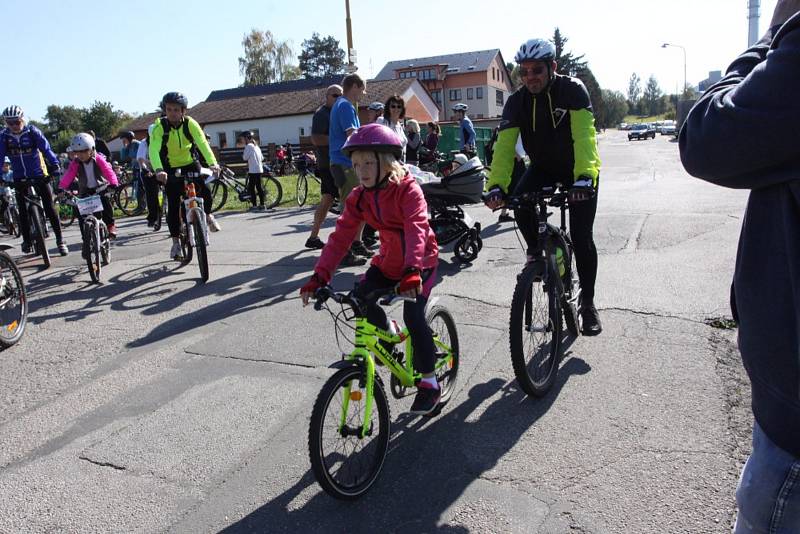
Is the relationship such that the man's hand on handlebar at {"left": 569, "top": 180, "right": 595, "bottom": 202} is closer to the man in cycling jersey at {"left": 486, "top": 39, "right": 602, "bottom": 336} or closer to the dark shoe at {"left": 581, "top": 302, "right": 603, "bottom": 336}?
the man in cycling jersey at {"left": 486, "top": 39, "right": 602, "bottom": 336}

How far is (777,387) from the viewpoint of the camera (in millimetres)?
1312

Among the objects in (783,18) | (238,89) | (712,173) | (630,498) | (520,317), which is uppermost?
(238,89)

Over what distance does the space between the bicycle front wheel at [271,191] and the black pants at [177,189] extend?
731 cm

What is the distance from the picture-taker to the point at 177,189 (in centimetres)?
766

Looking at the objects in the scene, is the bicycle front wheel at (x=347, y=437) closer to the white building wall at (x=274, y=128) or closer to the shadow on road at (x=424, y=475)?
the shadow on road at (x=424, y=475)

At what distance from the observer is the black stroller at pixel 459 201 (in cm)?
753

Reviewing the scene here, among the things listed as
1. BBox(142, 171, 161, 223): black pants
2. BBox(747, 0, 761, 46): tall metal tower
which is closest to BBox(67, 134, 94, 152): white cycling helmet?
BBox(142, 171, 161, 223): black pants

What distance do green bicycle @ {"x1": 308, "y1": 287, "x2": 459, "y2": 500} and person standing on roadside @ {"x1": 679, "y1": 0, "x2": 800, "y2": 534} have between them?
176 cm

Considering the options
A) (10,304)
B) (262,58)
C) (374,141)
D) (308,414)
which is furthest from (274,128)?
(374,141)

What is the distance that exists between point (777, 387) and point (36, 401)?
4466 mm

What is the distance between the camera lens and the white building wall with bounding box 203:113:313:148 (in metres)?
52.3

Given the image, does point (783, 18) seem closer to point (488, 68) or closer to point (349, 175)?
point (349, 175)

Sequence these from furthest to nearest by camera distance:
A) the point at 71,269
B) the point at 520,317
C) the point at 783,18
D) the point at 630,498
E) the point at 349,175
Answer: the point at 71,269 < the point at 349,175 < the point at 520,317 < the point at 630,498 < the point at 783,18

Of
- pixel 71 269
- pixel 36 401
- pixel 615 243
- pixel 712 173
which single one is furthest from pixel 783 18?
pixel 71 269
